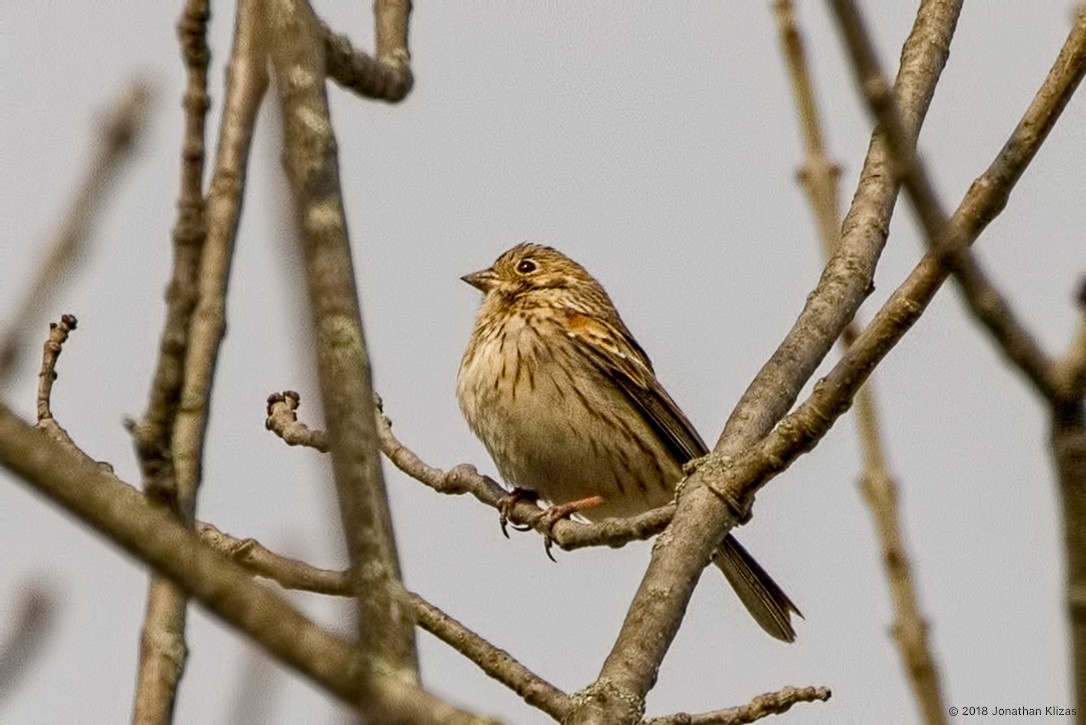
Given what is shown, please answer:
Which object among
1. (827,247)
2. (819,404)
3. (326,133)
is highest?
(827,247)

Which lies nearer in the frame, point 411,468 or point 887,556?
point 887,556

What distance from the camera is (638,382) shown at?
9.23 metres

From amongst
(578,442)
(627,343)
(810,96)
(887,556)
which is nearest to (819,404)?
(887,556)

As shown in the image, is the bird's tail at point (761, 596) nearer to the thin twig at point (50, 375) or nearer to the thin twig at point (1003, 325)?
the thin twig at point (50, 375)

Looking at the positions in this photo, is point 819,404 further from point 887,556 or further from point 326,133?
point 326,133

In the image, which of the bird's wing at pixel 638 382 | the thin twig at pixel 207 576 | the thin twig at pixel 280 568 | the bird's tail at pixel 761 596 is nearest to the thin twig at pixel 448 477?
the thin twig at pixel 280 568

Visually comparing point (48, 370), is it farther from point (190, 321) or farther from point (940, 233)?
point (940, 233)

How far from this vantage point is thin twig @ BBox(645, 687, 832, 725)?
16.3 ft

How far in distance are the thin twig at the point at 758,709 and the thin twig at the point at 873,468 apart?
87 cm

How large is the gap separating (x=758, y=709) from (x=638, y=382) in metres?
4.24

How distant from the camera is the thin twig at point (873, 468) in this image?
3695 mm

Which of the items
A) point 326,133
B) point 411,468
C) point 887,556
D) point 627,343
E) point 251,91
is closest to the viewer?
point 326,133

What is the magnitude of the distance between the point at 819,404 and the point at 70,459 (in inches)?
95.6

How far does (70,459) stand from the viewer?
2.17 meters
